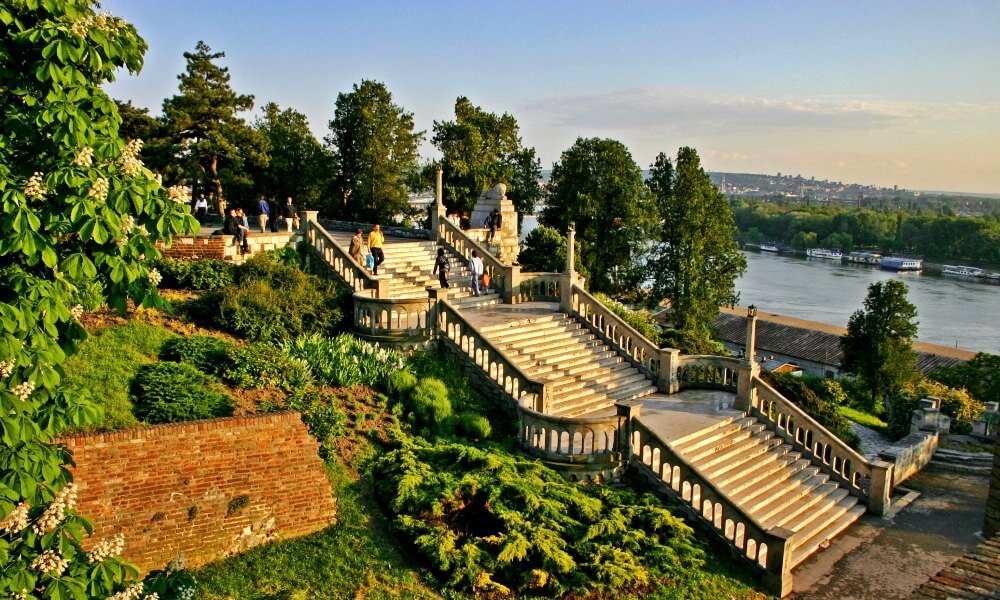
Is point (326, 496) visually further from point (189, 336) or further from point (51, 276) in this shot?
point (51, 276)

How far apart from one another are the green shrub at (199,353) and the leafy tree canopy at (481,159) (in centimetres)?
2062

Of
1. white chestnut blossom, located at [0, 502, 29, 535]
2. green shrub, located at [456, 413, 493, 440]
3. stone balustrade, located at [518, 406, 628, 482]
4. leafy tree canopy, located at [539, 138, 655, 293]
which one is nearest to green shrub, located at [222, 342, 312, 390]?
green shrub, located at [456, 413, 493, 440]

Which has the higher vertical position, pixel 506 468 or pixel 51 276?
pixel 51 276

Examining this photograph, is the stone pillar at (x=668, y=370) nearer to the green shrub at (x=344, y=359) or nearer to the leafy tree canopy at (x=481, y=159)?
the green shrub at (x=344, y=359)

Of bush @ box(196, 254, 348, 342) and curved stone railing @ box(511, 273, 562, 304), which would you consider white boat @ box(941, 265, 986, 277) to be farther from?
bush @ box(196, 254, 348, 342)

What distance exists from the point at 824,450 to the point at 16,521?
16557 millimetres

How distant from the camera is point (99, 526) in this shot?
10625mm

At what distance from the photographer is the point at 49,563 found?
19.7 feet

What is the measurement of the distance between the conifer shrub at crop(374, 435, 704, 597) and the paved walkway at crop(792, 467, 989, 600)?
2.68 m

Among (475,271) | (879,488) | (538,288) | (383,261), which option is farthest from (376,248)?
(879,488)

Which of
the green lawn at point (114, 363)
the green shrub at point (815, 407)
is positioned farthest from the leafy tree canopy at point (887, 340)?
the green lawn at point (114, 363)

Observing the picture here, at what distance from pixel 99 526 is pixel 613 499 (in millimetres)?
8467

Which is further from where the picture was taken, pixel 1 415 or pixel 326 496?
pixel 326 496

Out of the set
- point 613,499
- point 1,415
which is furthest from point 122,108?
point 1,415
